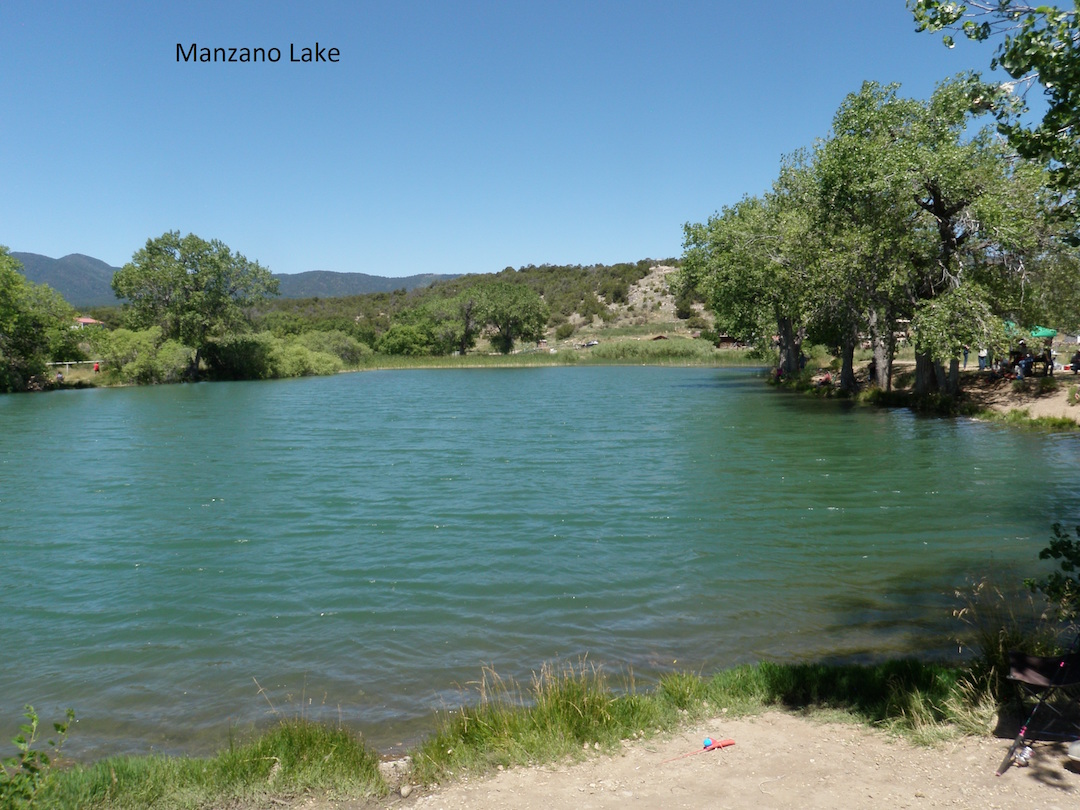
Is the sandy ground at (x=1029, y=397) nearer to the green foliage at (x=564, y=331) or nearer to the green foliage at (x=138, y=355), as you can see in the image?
the green foliage at (x=138, y=355)

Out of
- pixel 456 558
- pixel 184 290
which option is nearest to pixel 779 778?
pixel 456 558

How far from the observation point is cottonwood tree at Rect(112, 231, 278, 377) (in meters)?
68.8

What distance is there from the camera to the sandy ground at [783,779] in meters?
5.12

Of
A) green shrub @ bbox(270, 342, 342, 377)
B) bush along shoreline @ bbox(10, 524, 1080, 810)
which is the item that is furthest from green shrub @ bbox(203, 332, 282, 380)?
bush along shoreline @ bbox(10, 524, 1080, 810)

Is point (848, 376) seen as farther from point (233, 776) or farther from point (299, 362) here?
point (299, 362)

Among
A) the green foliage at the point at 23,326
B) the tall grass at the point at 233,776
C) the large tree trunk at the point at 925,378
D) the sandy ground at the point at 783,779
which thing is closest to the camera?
the sandy ground at the point at 783,779

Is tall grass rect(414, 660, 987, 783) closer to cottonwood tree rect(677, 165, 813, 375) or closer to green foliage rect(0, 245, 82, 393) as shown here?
cottonwood tree rect(677, 165, 813, 375)

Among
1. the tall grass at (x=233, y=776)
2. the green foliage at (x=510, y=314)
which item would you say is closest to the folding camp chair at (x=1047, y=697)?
the tall grass at (x=233, y=776)

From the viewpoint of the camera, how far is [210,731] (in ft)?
24.6

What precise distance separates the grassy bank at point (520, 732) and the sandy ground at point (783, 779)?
208mm

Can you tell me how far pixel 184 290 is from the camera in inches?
2741

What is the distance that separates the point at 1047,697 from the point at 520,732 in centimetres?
367

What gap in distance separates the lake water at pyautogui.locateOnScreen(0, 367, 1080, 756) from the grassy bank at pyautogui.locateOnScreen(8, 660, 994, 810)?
0.92 m

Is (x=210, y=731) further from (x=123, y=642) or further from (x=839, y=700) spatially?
(x=839, y=700)
